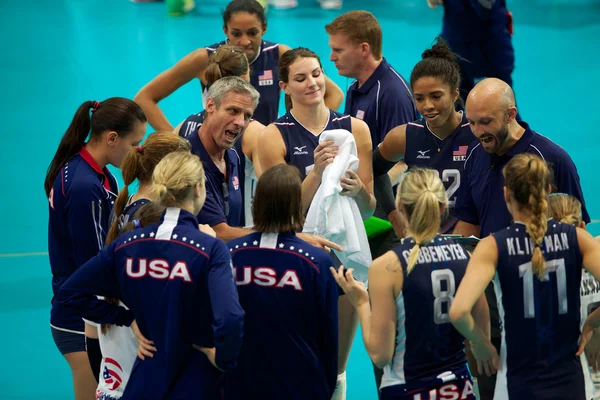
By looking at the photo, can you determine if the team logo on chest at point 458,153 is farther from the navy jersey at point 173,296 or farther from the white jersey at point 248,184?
the navy jersey at point 173,296

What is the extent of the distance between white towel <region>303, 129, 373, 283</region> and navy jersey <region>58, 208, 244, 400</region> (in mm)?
1173

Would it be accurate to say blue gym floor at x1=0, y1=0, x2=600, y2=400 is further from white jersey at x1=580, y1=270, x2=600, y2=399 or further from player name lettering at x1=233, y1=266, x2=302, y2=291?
player name lettering at x1=233, y1=266, x2=302, y2=291

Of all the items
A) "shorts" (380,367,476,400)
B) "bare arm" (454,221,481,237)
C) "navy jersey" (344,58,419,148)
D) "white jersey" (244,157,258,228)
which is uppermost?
"navy jersey" (344,58,419,148)

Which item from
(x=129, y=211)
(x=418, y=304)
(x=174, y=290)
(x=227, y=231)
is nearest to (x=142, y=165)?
(x=129, y=211)

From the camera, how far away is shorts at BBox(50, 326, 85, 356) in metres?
4.44

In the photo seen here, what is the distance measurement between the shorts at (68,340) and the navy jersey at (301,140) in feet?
4.94

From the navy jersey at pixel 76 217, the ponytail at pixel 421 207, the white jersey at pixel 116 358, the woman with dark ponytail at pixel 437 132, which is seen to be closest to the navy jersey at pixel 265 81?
the woman with dark ponytail at pixel 437 132

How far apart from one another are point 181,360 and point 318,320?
594mm

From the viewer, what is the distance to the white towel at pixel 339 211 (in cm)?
Result: 450

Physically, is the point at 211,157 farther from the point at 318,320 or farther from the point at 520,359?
the point at 520,359

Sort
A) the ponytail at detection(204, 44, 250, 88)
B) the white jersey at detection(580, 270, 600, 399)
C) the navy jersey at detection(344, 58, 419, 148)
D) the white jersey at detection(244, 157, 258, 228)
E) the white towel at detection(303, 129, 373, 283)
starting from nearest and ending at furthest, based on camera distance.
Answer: the white jersey at detection(580, 270, 600, 399) < the white towel at detection(303, 129, 373, 283) < the ponytail at detection(204, 44, 250, 88) < the white jersey at detection(244, 157, 258, 228) < the navy jersey at detection(344, 58, 419, 148)

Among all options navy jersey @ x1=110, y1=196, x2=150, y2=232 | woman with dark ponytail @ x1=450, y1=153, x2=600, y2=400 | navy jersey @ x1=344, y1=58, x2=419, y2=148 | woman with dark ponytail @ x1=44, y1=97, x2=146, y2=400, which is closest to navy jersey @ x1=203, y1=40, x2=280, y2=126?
navy jersey @ x1=344, y1=58, x2=419, y2=148

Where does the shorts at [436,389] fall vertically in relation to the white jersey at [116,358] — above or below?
below

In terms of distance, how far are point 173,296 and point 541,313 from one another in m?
1.50
